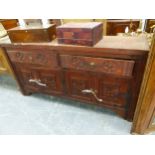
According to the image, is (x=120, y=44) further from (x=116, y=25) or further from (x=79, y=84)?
(x=116, y=25)

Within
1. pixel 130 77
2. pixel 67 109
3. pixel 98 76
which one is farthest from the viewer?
pixel 67 109

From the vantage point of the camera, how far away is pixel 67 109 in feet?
4.99

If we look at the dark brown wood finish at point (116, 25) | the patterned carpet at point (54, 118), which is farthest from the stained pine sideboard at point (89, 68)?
the dark brown wood finish at point (116, 25)

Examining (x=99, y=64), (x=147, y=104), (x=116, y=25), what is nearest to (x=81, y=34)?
(x=99, y=64)

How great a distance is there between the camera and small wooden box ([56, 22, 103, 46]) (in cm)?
100

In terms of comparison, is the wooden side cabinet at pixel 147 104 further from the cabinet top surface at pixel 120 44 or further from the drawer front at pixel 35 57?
the drawer front at pixel 35 57

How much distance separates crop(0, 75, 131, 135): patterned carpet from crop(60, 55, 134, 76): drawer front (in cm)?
52

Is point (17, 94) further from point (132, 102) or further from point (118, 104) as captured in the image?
point (132, 102)

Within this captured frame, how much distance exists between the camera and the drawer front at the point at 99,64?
102 cm

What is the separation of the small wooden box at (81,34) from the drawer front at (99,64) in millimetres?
122

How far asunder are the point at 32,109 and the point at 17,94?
1.21 ft

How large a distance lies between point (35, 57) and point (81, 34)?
0.49m

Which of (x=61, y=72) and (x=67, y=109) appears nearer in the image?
(x=61, y=72)
